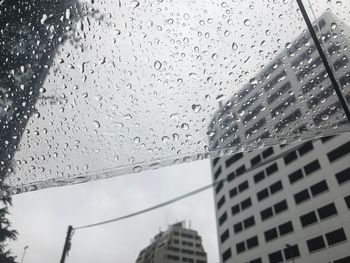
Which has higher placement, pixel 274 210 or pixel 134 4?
pixel 274 210

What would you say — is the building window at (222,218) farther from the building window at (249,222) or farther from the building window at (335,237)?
the building window at (335,237)

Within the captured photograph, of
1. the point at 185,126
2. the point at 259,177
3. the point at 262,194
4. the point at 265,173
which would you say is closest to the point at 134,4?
the point at 185,126

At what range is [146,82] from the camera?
2406 millimetres

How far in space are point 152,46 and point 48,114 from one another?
95cm

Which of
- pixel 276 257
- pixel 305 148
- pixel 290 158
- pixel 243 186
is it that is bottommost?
pixel 276 257

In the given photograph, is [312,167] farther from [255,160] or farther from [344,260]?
[344,260]

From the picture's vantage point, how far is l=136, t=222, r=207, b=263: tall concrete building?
8588 cm

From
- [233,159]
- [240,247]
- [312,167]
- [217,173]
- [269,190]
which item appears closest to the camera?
[312,167]

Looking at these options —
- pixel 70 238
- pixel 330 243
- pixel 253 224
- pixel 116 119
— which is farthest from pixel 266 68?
pixel 253 224

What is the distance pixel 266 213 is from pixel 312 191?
6143 millimetres

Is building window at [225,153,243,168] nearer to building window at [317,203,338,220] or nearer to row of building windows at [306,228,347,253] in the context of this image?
building window at [317,203,338,220]

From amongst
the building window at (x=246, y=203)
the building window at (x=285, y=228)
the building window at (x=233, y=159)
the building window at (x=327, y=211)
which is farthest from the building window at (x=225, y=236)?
the building window at (x=327, y=211)

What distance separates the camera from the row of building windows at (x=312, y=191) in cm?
2931

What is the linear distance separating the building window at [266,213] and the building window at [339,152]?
851 cm
